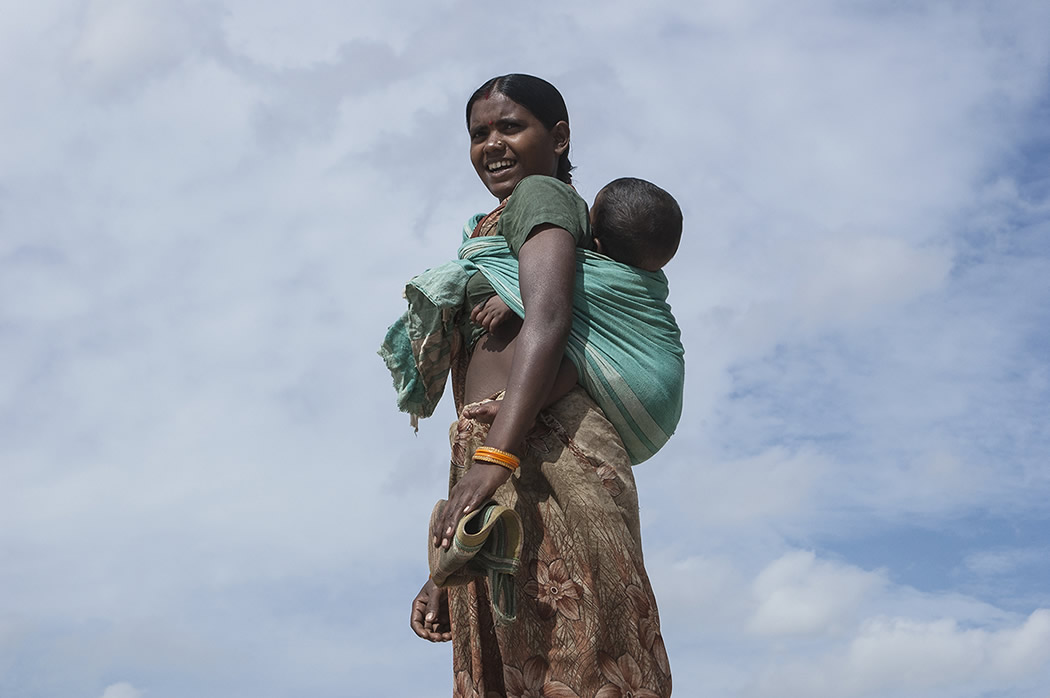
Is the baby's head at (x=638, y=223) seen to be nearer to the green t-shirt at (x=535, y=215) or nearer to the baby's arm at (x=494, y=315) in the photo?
the green t-shirt at (x=535, y=215)

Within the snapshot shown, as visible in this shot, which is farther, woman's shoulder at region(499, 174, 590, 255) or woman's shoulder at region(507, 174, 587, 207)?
woman's shoulder at region(507, 174, 587, 207)

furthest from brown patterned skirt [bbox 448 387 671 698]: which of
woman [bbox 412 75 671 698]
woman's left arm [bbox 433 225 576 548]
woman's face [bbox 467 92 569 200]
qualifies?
woman's face [bbox 467 92 569 200]

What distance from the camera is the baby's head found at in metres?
4.43

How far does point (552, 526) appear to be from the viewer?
4.14 m

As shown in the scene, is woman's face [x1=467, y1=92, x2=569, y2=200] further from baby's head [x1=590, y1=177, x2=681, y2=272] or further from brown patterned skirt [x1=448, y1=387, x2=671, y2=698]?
brown patterned skirt [x1=448, y1=387, x2=671, y2=698]

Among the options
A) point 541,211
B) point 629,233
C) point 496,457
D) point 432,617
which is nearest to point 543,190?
point 541,211

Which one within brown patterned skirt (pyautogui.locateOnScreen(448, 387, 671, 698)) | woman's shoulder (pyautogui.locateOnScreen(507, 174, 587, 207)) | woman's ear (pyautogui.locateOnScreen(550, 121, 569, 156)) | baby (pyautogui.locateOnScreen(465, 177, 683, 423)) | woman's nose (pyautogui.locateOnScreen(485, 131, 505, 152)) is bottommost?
brown patterned skirt (pyautogui.locateOnScreen(448, 387, 671, 698))

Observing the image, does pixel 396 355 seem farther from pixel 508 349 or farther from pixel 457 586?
pixel 457 586

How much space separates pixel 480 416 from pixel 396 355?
1.80ft

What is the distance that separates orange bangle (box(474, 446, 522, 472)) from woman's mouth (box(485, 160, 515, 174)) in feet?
4.32

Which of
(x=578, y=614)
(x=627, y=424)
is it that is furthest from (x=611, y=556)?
(x=627, y=424)

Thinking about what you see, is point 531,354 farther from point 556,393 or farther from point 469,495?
point 469,495

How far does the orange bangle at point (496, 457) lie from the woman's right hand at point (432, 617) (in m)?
0.92

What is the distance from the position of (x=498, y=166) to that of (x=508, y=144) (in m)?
0.10
